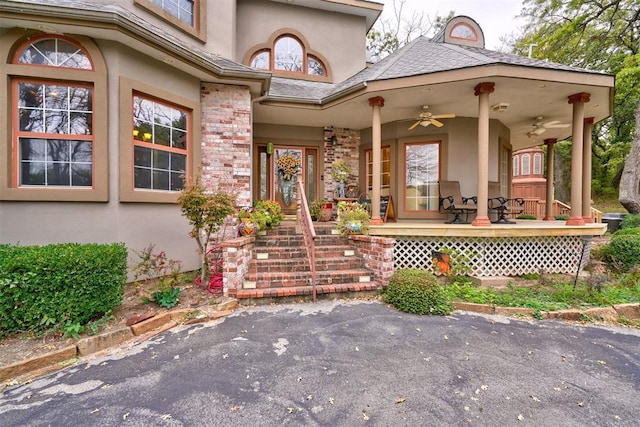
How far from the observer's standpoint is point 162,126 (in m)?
5.20

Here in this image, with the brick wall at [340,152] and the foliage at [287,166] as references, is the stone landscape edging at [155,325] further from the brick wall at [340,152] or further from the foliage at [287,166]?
the brick wall at [340,152]

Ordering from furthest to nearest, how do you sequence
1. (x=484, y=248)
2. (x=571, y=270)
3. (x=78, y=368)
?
(x=571, y=270)
(x=484, y=248)
(x=78, y=368)

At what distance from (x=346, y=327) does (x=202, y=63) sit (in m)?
5.27

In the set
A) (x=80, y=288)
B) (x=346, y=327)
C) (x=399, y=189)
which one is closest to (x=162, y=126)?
(x=80, y=288)

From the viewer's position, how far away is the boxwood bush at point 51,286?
2.81m

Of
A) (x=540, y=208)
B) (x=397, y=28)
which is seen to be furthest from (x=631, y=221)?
(x=397, y=28)

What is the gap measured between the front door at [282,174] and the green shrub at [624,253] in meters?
7.40

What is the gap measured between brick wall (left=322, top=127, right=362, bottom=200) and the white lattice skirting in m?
3.38

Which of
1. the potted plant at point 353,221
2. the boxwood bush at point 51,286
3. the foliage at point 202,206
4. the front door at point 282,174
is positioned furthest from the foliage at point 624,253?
the boxwood bush at point 51,286

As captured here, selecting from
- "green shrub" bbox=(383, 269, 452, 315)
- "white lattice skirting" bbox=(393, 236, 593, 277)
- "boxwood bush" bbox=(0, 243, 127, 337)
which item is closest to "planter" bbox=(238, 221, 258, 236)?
"boxwood bush" bbox=(0, 243, 127, 337)

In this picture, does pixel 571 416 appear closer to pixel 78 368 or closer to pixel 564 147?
pixel 78 368

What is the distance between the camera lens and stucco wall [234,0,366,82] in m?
8.02

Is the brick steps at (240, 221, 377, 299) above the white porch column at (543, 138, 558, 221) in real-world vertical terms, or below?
below

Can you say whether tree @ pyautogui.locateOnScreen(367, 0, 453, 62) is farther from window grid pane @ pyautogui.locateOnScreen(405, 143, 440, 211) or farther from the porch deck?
the porch deck
